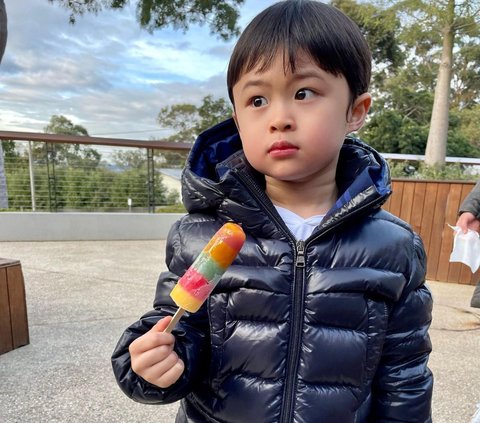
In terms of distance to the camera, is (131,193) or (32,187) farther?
(131,193)

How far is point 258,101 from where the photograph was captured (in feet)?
3.18

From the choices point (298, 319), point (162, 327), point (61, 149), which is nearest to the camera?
point (162, 327)

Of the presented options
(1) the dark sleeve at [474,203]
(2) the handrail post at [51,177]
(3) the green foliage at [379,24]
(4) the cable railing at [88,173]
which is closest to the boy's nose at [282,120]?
(1) the dark sleeve at [474,203]

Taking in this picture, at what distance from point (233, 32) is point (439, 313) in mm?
5062

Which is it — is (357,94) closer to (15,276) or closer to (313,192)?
(313,192)

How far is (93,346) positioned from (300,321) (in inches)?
86.4

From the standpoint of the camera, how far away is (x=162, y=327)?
84cm

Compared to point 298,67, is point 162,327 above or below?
below

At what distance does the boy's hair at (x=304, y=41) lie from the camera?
3.06 feet

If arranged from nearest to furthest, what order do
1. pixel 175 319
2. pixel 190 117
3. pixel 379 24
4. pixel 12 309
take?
pixel 175 319
pixel 12 309
pixel 379 24
pixel 190 117

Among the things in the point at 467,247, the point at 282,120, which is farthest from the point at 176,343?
the point at 467,247

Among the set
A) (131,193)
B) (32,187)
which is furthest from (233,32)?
(32,187)

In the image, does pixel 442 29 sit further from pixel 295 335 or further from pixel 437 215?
pixel 295 335

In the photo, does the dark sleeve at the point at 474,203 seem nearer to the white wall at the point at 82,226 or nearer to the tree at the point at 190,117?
the white wall at the point at 82,226
